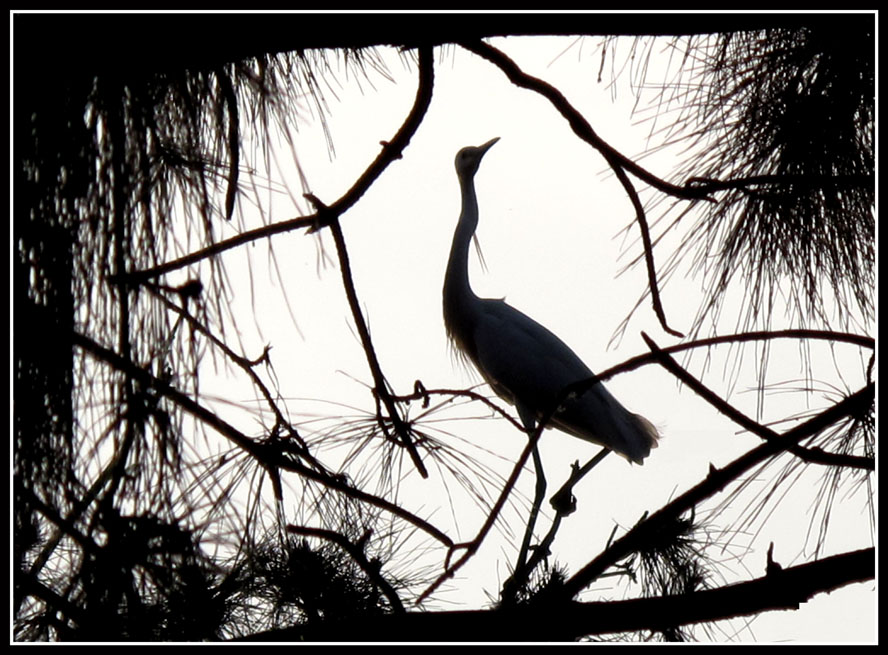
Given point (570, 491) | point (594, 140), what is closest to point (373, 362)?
point (594, 140)

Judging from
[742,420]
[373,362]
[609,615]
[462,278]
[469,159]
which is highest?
[469,159]

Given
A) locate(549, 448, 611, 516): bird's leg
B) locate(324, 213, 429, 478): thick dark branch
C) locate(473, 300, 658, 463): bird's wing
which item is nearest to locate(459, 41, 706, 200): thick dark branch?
locate(324, 213, 429, 478): thick dark branch

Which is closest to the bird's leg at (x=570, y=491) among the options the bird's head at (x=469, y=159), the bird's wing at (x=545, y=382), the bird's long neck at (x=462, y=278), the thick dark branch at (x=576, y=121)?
the bird's wing at (x=545, y=382)

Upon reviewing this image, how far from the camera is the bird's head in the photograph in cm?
251

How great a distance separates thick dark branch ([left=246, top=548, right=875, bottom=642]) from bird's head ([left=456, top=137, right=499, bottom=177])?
1.65 metres

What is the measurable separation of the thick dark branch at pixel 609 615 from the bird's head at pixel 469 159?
1648 mm

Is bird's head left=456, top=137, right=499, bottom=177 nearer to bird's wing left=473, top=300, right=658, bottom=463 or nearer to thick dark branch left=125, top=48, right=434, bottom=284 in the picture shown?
bird's wing left=473, top=300, right=658, bottom=463

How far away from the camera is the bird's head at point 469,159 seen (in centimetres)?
251

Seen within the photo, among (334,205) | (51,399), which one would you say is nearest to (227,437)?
(51,399)

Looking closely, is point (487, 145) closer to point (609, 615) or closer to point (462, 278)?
point (462, 278)

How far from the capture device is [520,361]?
2529 mm

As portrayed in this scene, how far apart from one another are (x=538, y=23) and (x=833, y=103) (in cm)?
51

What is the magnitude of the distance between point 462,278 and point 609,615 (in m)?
1.63

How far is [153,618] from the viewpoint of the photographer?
3.69 ft
